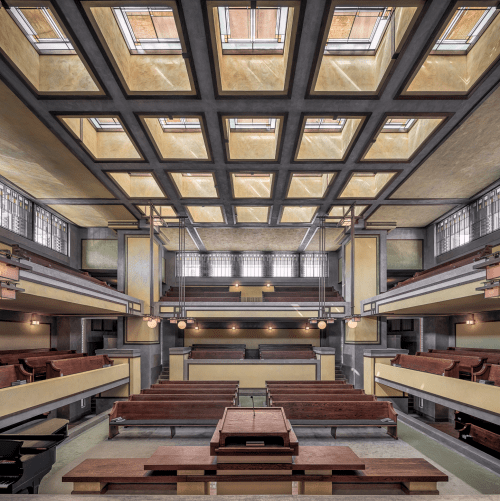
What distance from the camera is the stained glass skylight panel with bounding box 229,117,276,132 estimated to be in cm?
848

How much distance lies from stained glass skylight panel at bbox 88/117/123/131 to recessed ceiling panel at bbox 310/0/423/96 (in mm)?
4544

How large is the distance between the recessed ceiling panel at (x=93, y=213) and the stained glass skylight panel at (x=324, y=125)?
6696 millimetres

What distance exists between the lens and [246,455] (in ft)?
12.2

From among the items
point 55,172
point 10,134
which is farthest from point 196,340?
point 10,134

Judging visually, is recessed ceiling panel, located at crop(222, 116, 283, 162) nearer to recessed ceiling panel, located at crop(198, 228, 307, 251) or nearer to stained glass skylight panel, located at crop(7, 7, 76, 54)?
stained glass skylight panel, located at crop(7, 7, 76, 54)

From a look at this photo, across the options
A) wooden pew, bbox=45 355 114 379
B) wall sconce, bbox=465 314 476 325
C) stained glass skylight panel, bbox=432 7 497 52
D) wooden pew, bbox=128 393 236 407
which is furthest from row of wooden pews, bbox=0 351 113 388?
wall sconce, bbox=465 314 476 325

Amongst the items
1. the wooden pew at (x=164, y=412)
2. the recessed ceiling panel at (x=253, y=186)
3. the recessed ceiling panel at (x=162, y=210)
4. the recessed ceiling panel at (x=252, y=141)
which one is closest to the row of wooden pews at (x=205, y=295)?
the recessed ceiling panel at (x=162, y=210)

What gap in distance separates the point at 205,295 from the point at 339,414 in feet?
33.2

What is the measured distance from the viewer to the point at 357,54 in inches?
249

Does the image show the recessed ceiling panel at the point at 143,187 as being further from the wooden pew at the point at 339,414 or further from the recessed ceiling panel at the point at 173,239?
the wooden pew at the point at 339,414

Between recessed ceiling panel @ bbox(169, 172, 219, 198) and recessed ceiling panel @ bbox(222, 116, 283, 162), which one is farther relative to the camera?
recessed ceiling panel @ bbox(169, 172, 219, 198)

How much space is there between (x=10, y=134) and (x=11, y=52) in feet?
7.97

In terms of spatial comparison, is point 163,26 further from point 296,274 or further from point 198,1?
point 296,274

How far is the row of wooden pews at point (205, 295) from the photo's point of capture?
627 inches
